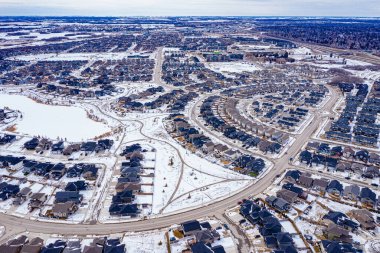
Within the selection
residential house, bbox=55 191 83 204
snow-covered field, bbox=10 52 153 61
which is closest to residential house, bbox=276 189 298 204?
residential house, bbox=55 191 83 204

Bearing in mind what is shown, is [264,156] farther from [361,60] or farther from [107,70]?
[361,60]

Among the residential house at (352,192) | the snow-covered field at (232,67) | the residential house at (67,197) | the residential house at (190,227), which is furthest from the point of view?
the snow-covered field at (232,67)

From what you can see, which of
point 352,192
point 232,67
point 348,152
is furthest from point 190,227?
point 232,67

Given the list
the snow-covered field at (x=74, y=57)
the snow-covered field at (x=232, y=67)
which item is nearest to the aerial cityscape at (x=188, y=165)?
the snow-covered field at (x=232, y=67)

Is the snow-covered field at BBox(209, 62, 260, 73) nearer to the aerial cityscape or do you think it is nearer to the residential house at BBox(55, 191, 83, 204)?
the aerial cityscape

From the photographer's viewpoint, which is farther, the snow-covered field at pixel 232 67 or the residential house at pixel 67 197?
the snow-covered field at pixel 232 67

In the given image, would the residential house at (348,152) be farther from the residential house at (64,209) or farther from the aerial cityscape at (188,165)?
the residential house at (64,209)

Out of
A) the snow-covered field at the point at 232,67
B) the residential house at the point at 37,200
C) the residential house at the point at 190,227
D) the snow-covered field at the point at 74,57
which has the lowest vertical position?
the residential house at the point at 37,200
